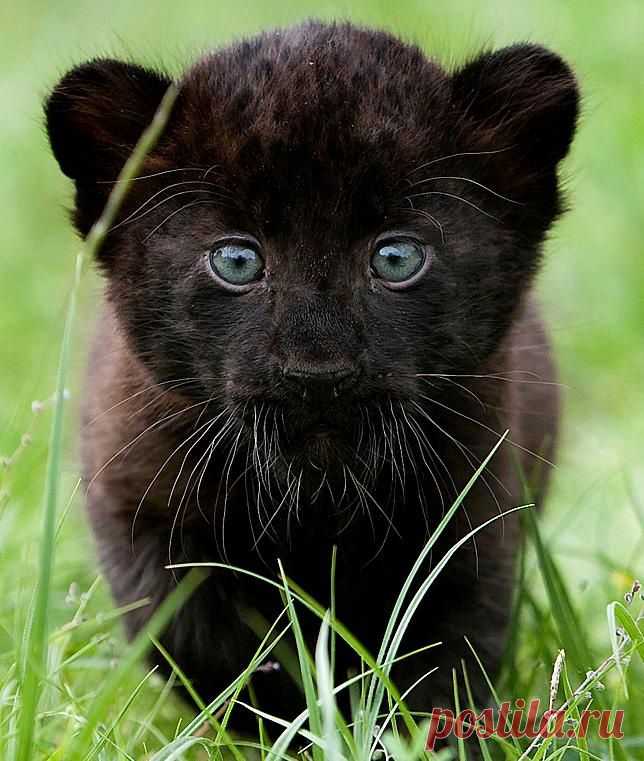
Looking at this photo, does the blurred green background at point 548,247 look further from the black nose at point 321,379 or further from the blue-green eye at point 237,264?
the black nose at point 321,379

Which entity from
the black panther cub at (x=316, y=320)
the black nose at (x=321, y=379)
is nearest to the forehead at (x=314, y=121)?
the black panther cub at (x=316, y=320)

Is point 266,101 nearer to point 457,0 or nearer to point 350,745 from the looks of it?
point 350,745

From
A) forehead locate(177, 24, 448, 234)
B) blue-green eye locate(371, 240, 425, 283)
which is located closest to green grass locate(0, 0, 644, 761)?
forehead locate(177, 24, 448, 234)

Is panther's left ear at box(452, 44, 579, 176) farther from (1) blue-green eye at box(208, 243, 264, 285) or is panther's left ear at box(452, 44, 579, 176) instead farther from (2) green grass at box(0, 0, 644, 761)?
(1) blue-green eye at box(208, 243, 264, 285)

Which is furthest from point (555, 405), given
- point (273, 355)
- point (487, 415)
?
point (273, 355)

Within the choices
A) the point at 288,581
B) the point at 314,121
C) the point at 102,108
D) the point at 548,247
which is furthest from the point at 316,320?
the point at 548,247

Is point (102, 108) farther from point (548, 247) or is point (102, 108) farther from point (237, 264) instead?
point (548, 247)
